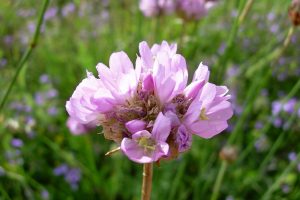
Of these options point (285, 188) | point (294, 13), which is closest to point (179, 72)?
point (294, 13)

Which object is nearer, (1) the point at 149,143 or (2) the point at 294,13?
(1) the point at 149,143

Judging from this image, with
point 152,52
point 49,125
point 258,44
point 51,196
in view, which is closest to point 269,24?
point 258,44

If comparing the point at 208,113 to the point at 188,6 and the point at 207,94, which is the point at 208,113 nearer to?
the point at 207,94

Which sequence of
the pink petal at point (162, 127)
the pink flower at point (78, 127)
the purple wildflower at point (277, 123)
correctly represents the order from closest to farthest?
1. the pink petal at point (162, 127)
2. the pink flower at point (78, 127)
3. the purple wildflower at point (277, 123)

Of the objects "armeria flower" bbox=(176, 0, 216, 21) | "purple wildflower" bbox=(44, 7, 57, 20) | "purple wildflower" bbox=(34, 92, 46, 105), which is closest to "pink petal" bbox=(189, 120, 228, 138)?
"armeria flower" bbox=(176, 0, 216, 21)

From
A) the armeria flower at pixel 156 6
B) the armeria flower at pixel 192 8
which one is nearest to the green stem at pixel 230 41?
the armeria flower at pixel 192 8

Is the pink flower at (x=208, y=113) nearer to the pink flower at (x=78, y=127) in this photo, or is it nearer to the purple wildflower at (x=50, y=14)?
the pink flower at (x=78, y=127)
